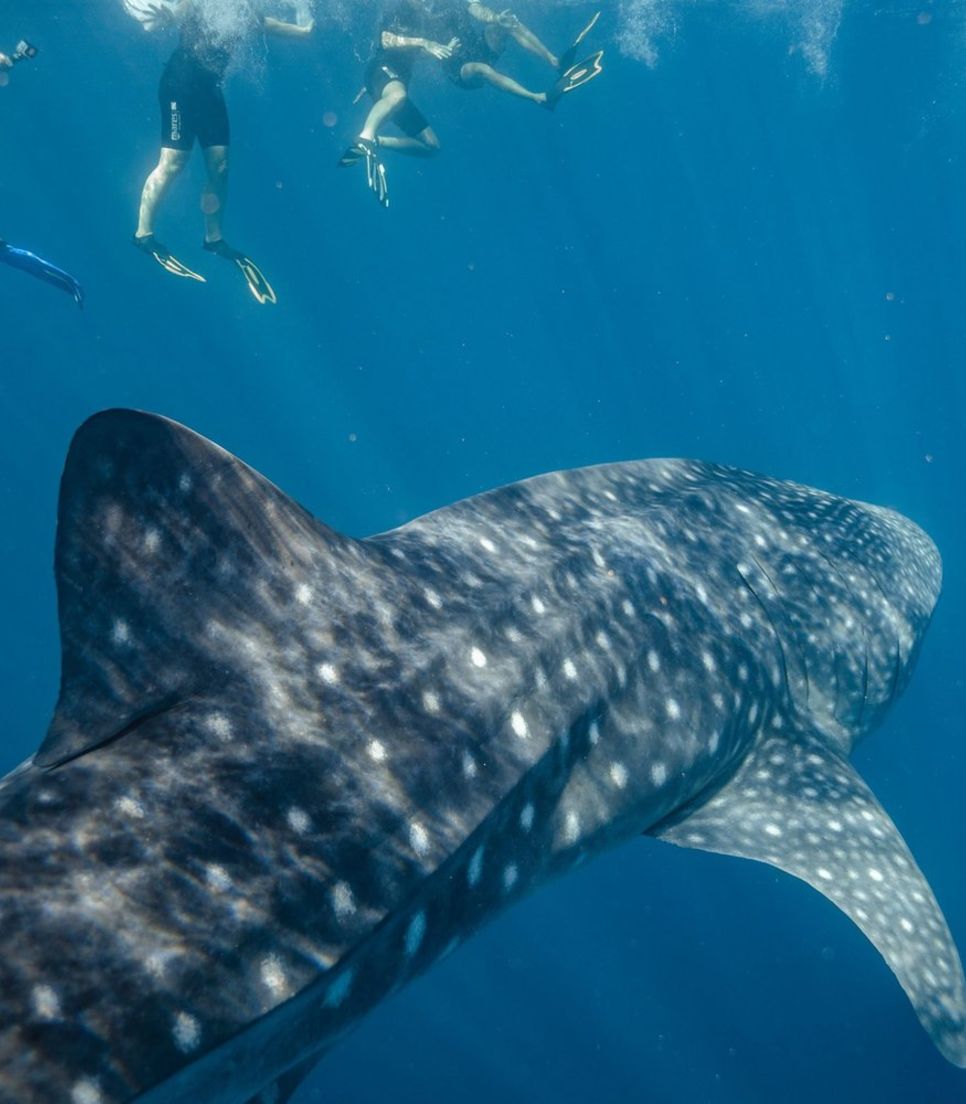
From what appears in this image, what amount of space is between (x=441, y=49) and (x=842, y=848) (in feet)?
59.7

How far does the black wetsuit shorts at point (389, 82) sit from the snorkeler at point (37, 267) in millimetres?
8984

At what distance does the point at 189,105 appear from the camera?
14.7m

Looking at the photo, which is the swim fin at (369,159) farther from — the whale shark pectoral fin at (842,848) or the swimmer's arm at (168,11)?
the whale shark pectoral fin at (842,848)

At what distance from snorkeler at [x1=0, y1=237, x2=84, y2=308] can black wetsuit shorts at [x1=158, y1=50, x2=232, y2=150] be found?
3388 mm

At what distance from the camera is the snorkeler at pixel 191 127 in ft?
47.3

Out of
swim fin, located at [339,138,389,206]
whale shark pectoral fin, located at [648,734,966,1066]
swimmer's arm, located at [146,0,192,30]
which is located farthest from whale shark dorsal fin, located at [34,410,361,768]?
swimmer's arm, located at [146,0,192,30]

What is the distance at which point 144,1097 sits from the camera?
2145mm

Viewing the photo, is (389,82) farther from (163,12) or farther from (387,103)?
(163,12)

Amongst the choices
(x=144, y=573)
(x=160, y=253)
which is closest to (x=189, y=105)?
(x=160, y=253)

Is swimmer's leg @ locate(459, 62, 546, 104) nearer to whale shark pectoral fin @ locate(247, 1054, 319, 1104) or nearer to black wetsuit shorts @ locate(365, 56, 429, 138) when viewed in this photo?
black wetsuit shorts @ locate(365, 56, 429, 138)

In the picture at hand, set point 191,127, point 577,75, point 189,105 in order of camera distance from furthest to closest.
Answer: point 577,75 → point 191,127 → point 189,105

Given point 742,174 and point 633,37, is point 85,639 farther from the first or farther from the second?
point 742,174

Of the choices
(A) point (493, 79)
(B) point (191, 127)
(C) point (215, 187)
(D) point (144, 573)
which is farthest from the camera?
(A) point (493, 79)

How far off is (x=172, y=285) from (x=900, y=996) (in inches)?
1622
